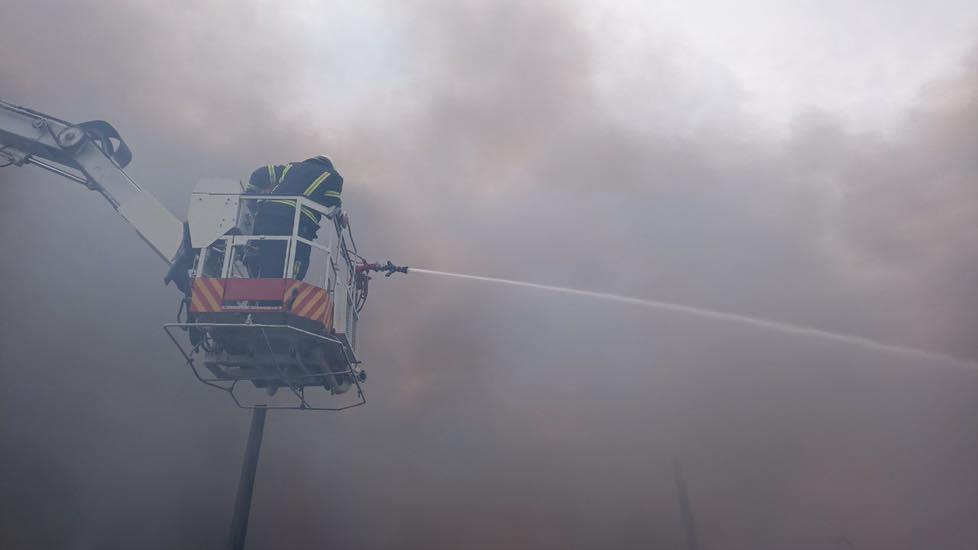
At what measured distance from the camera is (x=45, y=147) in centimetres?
1114

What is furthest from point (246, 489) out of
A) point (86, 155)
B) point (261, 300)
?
point (86, 155)

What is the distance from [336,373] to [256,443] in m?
1.73

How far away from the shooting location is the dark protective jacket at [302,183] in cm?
1069

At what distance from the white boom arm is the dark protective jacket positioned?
1535mm

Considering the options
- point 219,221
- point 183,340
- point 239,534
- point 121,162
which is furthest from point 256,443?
point 183,340

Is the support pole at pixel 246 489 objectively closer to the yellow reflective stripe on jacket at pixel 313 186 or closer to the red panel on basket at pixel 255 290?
the red panel on basket at pixel 255 290

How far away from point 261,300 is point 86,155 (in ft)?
14.9

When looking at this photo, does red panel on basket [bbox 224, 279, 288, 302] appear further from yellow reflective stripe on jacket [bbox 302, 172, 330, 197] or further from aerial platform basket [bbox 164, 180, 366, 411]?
yellow reflective stripe on jacket [bbox 302, 172, 330, 197]

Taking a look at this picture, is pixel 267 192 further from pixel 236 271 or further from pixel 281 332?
pixel 281 332

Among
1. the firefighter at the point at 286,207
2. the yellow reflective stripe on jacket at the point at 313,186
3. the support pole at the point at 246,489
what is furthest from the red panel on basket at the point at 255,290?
the support pole at the point at 246,489

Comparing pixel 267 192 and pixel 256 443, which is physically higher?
pixel 267 192

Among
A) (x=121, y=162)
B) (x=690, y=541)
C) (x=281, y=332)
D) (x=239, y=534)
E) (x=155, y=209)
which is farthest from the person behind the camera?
(x=690, y=541)

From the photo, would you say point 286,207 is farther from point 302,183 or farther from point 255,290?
point 255,290

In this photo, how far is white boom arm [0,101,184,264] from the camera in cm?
1098
